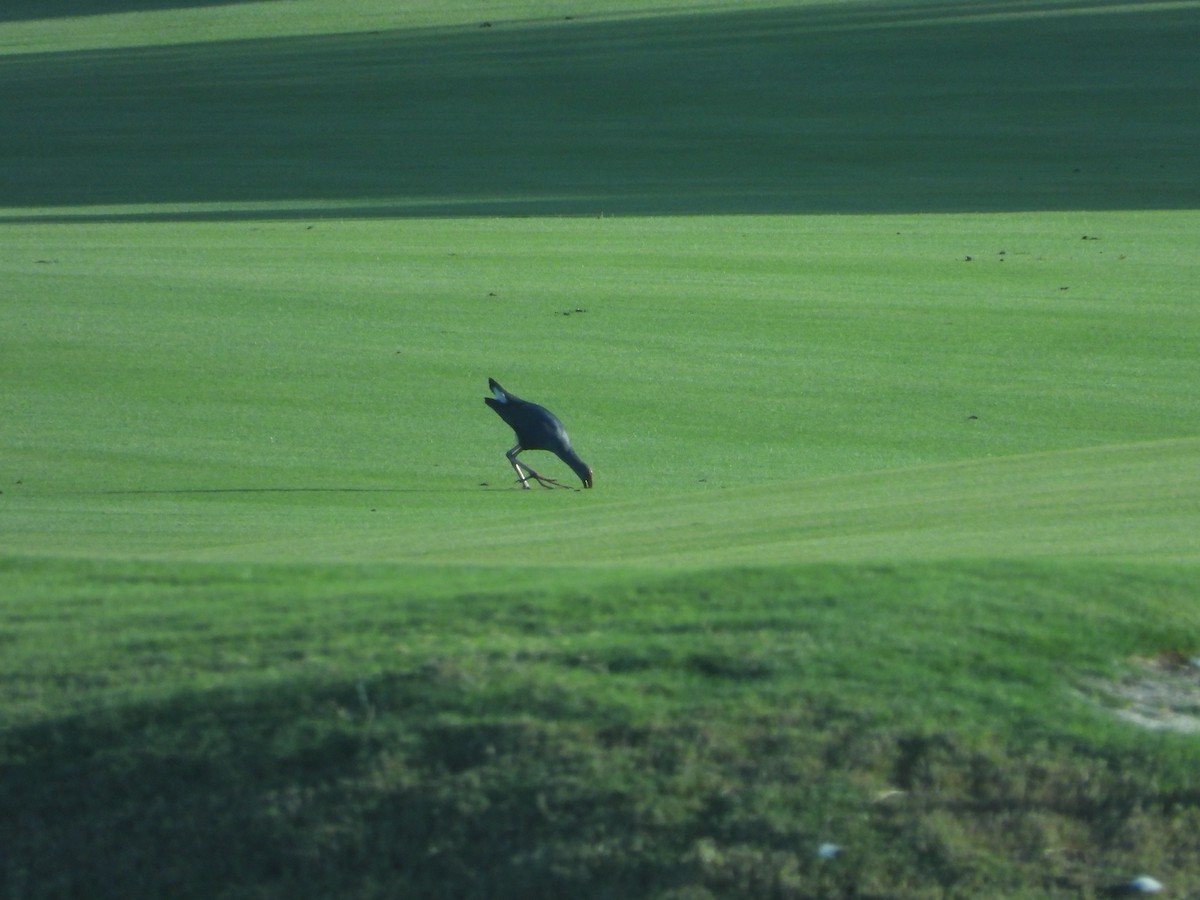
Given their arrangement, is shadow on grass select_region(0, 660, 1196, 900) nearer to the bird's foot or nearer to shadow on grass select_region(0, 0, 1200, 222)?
the bird's foot

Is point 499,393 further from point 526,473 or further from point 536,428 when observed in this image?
point 526,473

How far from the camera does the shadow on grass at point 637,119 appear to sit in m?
28.5

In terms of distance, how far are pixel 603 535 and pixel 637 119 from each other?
31.6m

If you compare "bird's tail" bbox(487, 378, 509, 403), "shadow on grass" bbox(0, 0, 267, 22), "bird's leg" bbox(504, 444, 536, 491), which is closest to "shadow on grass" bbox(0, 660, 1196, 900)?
"bird's tail" bbox(487, 378, 509, 403)

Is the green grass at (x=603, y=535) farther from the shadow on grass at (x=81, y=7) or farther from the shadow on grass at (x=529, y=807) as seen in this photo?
the shadow on grass at (x=81, y=7)

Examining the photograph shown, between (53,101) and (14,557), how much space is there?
3938 cm

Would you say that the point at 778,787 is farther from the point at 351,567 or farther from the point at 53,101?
the point at 53,101

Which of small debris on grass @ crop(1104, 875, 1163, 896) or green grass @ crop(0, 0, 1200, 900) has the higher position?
green grass @ crop(0, 0, 1200, 900)

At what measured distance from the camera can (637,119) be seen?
38.9 meters

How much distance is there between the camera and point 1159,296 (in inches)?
679

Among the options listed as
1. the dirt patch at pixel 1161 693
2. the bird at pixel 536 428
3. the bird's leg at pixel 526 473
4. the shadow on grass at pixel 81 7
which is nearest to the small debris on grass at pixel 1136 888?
the dirt patch at pixel 1161 693

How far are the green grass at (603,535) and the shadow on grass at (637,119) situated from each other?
0.48 meters

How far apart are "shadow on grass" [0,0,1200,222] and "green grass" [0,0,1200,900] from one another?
0.48 metres

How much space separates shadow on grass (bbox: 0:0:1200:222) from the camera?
93.6 feet
